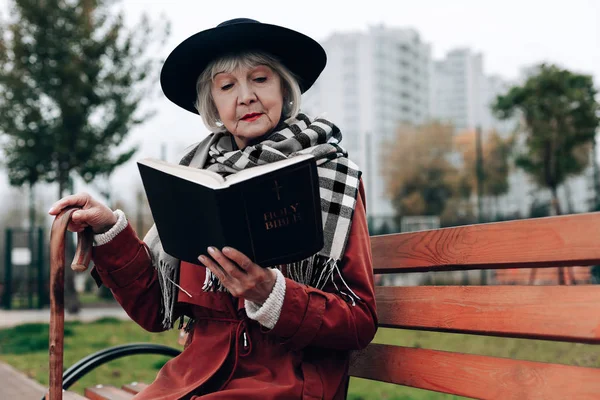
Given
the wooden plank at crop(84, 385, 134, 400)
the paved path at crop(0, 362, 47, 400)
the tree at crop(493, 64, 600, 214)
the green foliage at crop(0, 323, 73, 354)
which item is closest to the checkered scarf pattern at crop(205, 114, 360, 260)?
the wooden plank at crop(84, 385, 134, 400)

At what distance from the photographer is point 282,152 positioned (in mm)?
2037

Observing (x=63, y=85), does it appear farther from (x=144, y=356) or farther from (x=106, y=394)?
(x=106, y=394)

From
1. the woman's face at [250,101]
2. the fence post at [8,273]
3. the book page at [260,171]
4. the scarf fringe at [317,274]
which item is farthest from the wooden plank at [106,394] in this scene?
the fence post at [8,273]

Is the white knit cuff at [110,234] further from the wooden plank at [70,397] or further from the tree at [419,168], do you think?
the tree at [419,168]

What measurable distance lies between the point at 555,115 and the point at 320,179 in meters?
19.6

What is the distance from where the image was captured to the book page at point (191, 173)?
1546mm

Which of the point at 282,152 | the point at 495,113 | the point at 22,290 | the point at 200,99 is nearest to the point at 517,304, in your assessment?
the point at 282,152

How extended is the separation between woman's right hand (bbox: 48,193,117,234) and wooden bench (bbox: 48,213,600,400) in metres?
0.86

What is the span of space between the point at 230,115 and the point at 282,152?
0.25 metres

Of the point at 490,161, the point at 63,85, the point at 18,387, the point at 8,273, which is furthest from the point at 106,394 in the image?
the point at 490,161

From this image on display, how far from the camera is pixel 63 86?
12.1 metres

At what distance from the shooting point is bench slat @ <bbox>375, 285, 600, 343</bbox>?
1500 mm

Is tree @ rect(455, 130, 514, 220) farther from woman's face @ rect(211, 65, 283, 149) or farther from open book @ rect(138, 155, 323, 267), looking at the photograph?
open book @ rect(138, 155, 323, 267)

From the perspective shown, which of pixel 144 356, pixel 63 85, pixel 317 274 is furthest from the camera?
pixel 63 85
